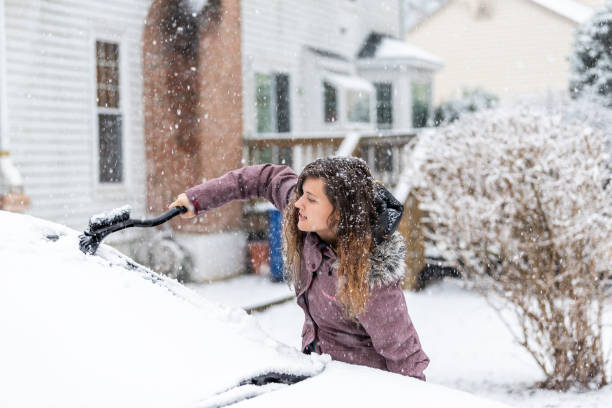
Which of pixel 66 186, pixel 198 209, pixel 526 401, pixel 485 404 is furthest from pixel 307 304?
pixel 66 186

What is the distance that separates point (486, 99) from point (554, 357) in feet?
48.8

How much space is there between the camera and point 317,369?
6.49ft

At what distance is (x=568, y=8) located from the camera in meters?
21.4

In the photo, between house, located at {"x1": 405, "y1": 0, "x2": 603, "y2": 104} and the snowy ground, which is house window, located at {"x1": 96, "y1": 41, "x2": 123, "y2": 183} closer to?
the snowy ground

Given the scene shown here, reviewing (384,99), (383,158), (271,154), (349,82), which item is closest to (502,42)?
(384,99)

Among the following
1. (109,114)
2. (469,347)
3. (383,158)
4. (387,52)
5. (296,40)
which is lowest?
(469,347)

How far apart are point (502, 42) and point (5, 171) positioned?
705 inches

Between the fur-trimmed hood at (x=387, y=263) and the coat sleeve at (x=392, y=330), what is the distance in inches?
1.3

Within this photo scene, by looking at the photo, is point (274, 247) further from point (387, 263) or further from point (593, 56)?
point (387, 263)

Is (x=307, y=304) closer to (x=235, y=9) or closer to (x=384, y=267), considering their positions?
(x=384, y=267)

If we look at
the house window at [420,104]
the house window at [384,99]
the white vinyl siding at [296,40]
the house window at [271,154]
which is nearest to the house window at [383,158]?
the house window at [271,154]

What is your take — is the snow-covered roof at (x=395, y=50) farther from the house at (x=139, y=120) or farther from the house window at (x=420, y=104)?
the house at (x=139, y=120)

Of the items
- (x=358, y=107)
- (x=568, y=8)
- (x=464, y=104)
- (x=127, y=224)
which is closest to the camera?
(x=127, y=224)

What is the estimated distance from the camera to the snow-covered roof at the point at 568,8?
20.5 metres
